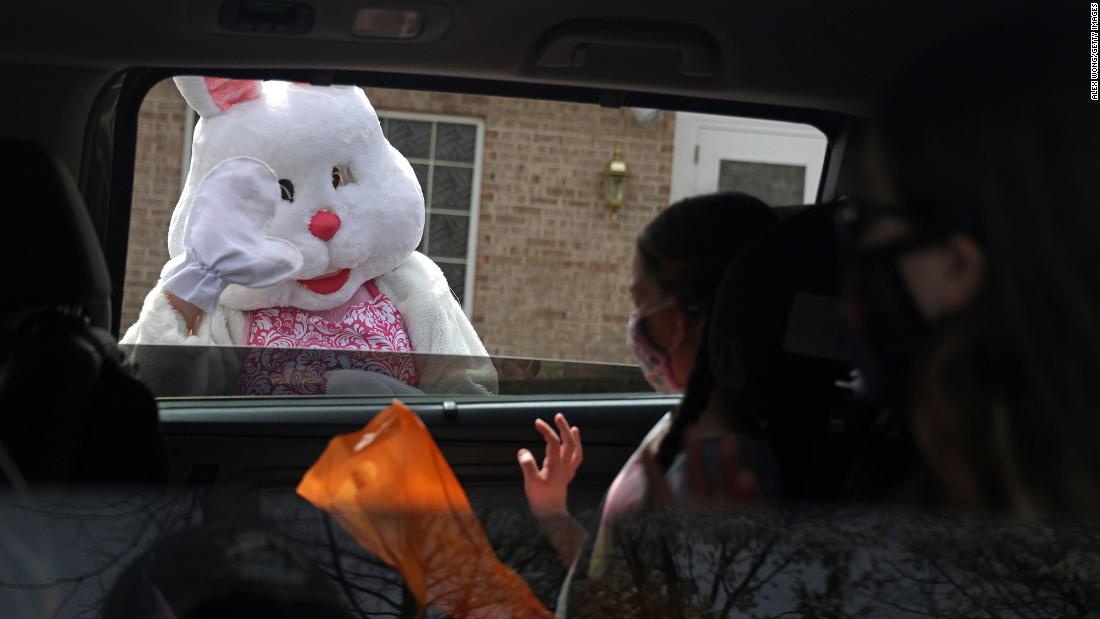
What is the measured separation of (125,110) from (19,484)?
17.5 inches

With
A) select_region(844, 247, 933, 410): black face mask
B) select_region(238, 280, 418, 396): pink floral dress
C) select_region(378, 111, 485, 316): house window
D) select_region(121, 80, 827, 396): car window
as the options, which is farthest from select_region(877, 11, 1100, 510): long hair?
select_region(238, 280, 418, 396): pink floral dress

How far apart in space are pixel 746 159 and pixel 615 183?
15 cm

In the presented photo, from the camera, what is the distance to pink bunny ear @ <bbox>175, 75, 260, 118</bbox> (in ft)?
4.45

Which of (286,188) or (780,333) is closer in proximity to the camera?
(780,333)

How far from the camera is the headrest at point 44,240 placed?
125 cm

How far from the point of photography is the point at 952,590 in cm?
127

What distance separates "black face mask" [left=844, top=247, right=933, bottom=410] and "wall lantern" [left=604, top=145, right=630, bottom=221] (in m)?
0.27

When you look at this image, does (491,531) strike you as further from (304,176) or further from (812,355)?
(304,176)

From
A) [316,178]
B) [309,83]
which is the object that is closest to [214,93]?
[309,83]

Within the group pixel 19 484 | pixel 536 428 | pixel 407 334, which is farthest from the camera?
pixel 407 334

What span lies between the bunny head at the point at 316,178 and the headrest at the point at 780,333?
497mm

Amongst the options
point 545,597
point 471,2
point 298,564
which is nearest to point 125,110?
point 471,2

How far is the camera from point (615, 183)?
1.33 meters

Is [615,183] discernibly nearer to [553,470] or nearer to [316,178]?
[553,470]
